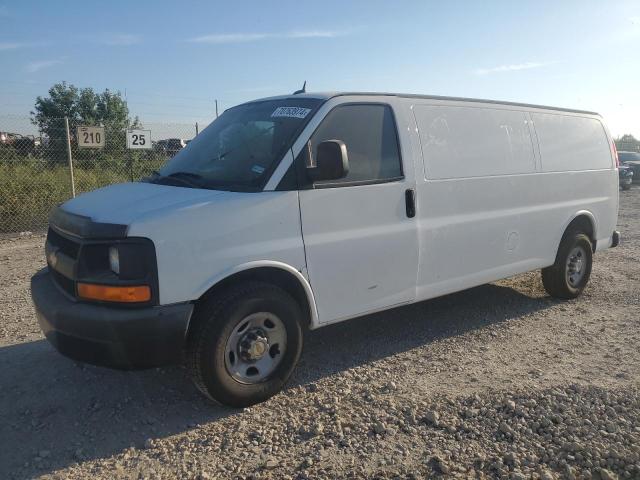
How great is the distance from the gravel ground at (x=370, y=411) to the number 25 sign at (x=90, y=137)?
6475mm

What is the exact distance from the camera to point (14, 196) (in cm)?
1024

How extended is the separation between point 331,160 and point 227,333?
1308 mm

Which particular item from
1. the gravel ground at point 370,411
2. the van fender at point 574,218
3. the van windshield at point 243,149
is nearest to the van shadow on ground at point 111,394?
the gravel ground at point 370,411

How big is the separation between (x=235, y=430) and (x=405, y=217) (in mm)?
2008

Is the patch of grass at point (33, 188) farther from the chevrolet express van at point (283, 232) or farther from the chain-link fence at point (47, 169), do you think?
the chevrolet express van at point (283, 232)

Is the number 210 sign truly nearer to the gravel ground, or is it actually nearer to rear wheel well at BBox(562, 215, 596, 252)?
the gravel ground

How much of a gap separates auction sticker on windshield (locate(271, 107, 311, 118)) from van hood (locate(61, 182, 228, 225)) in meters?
0.84

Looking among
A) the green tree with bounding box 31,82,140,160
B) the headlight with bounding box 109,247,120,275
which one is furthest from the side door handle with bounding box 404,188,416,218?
the green tree with bounding box 31,82,140,160

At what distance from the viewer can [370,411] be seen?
351 centimetres

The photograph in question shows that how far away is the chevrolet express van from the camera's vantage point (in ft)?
10.3

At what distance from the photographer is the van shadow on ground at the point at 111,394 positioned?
3164 millimetres

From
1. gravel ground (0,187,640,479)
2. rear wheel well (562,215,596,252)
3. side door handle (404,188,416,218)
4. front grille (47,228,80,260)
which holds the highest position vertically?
side door handle (404,188,416,218)

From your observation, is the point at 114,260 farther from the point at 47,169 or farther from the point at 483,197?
the point at 47,169

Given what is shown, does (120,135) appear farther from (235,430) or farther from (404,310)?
(235,430)
